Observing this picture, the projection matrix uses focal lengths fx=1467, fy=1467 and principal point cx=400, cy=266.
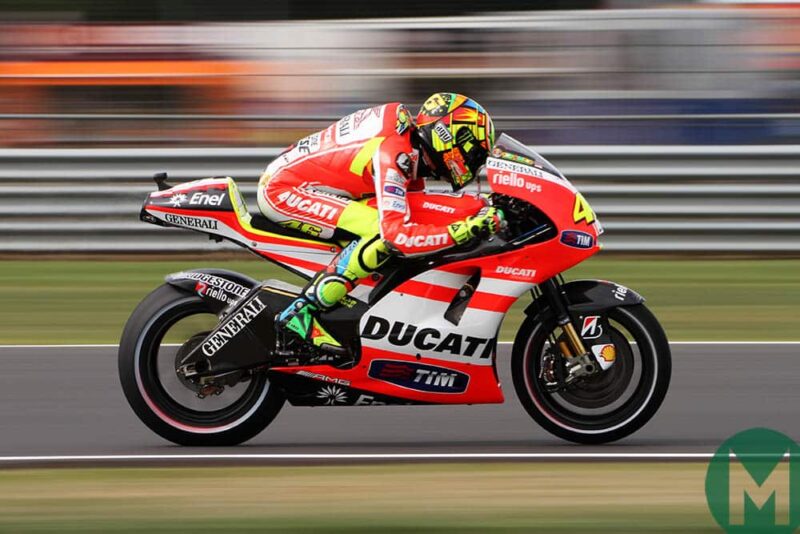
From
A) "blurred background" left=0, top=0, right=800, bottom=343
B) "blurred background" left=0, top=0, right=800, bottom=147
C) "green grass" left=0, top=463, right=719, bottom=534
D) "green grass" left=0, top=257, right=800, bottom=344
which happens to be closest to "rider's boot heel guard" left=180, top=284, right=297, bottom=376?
"green grass" left=0, top=463, right=719, bottom=534

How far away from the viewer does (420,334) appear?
6.51 m

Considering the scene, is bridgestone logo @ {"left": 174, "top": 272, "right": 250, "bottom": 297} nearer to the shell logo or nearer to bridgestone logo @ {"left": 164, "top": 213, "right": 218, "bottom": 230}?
bridgestone logo @ {"left": 164, "top": 213, "right": 218, "bottom": 230}

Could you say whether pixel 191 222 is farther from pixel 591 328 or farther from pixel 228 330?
pixel 591 328

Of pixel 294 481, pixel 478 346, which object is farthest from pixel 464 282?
pixel 294 481

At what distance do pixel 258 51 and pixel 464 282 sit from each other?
706cm

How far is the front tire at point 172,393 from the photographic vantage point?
6.63 m

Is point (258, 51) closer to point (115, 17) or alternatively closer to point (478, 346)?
point (115, 17)

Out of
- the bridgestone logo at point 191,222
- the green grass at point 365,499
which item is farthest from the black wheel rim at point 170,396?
the green grass at point 365,499

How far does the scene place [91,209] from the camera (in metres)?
12.5

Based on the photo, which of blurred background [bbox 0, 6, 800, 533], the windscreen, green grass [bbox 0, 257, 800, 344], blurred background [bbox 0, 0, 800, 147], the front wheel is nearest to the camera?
the windscreen

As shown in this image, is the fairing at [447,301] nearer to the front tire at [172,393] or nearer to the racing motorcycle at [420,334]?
the racing motorcycle at [420,334]

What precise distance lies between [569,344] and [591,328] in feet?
0.40

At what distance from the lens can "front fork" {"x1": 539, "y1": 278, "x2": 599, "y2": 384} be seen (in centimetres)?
648

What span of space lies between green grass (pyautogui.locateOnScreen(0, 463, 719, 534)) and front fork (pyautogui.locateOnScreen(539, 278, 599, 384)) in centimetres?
47
